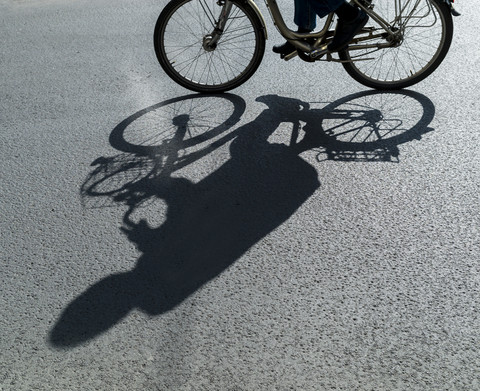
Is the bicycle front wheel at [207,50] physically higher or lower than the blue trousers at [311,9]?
lower

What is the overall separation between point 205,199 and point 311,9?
6.19 feet

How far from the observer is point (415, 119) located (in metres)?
5.30

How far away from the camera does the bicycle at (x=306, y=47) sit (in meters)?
5.48

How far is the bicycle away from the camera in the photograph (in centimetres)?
548

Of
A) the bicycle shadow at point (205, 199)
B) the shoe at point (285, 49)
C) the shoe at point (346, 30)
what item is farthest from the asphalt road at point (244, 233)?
the shoe at point (346, 30)

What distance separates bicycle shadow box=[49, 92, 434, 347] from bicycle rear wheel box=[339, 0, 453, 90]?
7.5 inches

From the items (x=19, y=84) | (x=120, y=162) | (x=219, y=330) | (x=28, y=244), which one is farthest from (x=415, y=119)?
(x=19, y=84)

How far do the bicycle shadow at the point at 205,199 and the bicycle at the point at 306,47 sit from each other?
314 millimetres

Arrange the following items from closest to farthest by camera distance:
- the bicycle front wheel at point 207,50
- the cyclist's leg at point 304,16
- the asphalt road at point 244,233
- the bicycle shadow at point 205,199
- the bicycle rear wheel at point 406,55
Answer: the asphalt road at point 244,233 → the bicycle shadow at point 205,199 → the cyclist's leg at point 304,16 → the bicycle rear wheel at point 406,55 → the bicycle front wheel at point 207,50

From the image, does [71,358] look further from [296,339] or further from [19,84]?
[19,84]

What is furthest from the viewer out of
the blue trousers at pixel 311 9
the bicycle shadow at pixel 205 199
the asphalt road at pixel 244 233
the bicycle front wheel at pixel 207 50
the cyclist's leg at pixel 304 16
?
the bicycle front wheel at pixel 207 50

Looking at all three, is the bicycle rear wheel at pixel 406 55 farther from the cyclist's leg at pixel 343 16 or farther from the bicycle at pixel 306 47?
the cyclist's leg at pixel 343 16

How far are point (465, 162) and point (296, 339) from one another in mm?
2083

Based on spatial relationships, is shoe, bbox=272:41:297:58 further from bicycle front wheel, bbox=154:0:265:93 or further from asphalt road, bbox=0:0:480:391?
asphalt road, bbox=0:0:480:391
